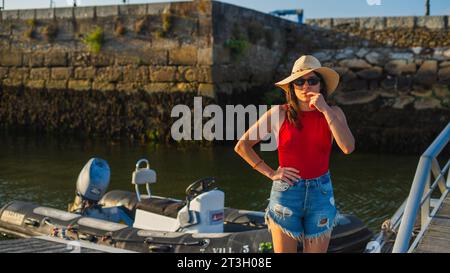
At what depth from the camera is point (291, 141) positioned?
10.9 ft

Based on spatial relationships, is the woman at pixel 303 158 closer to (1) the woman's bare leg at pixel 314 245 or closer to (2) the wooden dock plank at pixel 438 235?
(1) the woman's bare leg at pixel 314 245

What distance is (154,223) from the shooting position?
24.0 feet

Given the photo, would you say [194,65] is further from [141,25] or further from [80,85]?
[80,85]

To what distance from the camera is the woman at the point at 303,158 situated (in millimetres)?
3295

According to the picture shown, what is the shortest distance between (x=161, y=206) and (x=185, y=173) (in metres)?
4.45

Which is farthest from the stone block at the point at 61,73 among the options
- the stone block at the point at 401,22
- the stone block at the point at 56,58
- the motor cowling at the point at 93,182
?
the motor cowling at the point at 93,182

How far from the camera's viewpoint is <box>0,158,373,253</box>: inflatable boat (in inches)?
231

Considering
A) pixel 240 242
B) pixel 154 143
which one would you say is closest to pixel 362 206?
pixel 240 242

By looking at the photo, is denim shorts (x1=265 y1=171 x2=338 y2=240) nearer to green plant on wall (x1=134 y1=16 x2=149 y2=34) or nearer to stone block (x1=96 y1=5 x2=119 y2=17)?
green plant on wall (x1=134 y1=16 x2=149 y2=34)

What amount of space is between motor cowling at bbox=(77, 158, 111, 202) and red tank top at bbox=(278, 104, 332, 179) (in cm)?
459

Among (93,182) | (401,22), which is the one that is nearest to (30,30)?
(401,22)

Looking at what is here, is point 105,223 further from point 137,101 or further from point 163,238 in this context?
point 137,101

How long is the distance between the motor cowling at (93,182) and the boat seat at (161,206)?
578 millimetres
